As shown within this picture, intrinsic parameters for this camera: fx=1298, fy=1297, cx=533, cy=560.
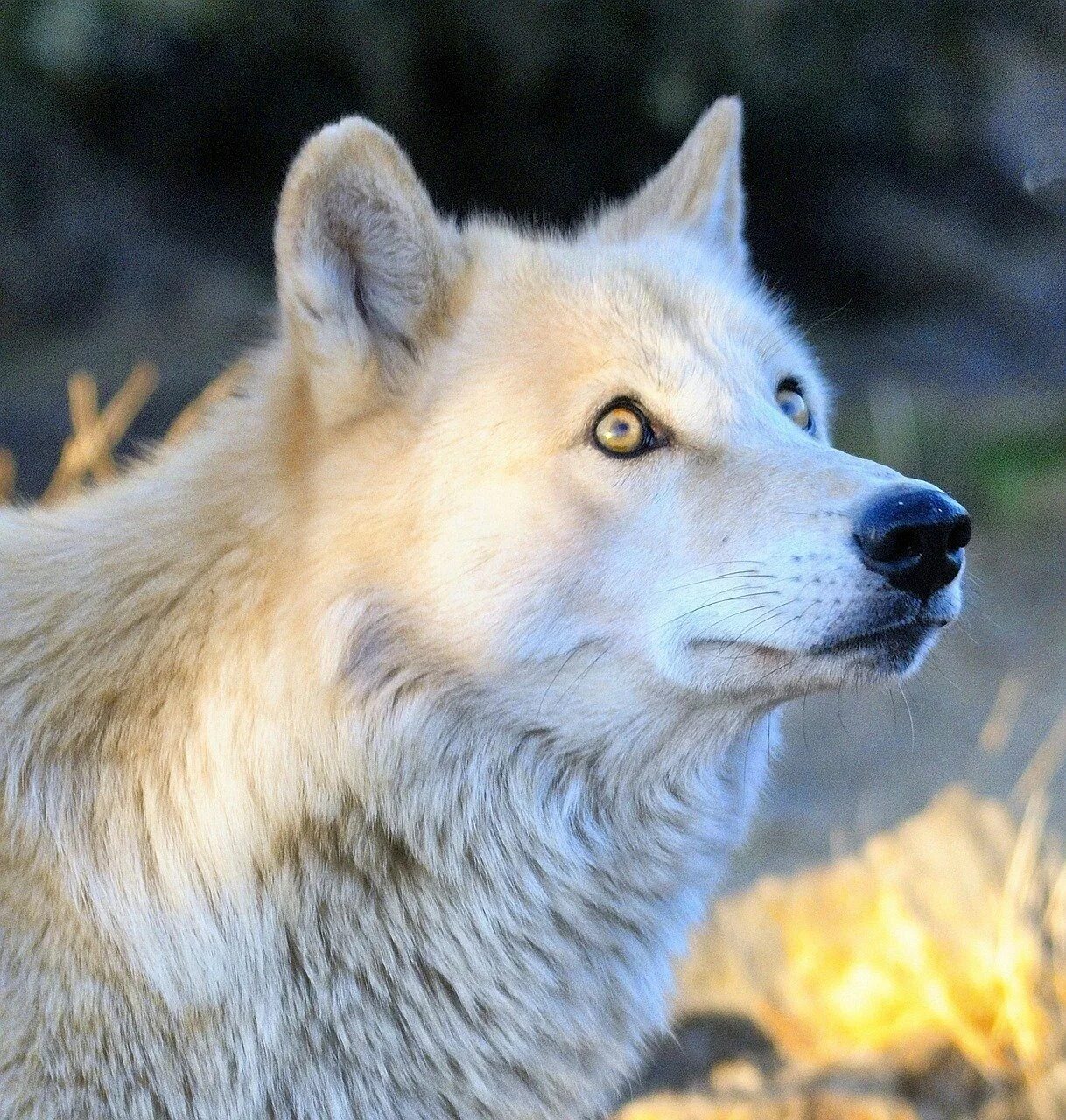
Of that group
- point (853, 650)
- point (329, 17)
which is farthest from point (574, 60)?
point (853, 650)

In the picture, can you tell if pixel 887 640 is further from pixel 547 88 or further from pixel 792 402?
pixel 547 88

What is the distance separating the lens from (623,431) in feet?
8.06

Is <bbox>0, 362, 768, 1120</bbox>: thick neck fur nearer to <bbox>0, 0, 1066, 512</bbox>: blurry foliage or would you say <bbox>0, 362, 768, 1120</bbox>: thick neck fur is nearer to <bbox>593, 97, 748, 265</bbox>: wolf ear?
<bbox>593, 97, 748, 265</bbox>: wolf ear

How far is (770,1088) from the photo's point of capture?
3.65 metres

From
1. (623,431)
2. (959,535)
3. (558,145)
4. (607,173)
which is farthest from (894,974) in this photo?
(558,145)

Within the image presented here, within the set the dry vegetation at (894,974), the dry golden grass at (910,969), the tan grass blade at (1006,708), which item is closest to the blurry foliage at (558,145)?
the tan grass blade at (1006,708)

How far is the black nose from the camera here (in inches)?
87.5

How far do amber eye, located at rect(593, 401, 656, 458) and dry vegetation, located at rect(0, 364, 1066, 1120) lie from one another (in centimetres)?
133

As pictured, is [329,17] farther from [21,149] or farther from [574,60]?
[21,149]

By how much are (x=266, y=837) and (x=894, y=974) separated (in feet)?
8.24

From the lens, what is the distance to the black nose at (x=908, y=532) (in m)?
2.22

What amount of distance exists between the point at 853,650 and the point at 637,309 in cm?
80

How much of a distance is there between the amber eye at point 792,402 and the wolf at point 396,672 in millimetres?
323

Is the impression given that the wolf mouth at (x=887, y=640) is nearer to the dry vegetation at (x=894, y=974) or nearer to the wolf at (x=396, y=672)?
the wolf at (x=396, y=672)
